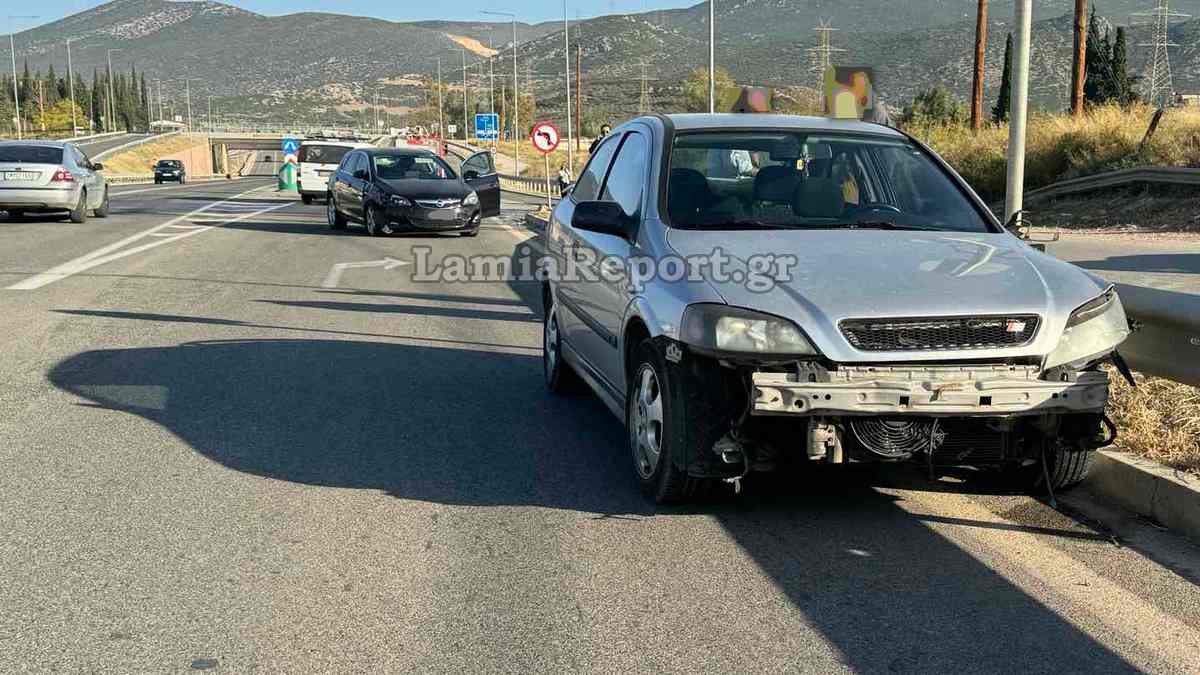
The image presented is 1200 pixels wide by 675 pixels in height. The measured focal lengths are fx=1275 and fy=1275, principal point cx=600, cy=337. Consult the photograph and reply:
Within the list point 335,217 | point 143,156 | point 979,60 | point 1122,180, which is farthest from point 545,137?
point 143,156

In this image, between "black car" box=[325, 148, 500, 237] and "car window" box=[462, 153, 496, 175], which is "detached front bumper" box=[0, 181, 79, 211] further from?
"car window" box=[462, 153, 496, 175]

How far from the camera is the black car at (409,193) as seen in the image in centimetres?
2139

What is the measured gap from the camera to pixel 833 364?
15.6 ft

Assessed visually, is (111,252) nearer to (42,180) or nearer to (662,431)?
(42,180)

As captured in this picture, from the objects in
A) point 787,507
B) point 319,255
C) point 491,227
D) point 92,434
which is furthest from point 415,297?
point 491,227

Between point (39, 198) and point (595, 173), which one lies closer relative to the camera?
point (595, 173)

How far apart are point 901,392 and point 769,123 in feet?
8.30

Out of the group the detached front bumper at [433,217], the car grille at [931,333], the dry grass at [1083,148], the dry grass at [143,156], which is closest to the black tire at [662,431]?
the car grille at [931,333]

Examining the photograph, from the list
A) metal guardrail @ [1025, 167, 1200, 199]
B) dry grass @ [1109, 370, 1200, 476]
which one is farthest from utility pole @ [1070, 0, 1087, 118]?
dry grass @ [1109, 370, 1200, 476]

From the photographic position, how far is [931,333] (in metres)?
4.82

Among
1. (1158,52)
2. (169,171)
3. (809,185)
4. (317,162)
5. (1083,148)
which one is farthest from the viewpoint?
(1158,52)

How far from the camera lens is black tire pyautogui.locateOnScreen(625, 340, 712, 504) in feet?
16.4

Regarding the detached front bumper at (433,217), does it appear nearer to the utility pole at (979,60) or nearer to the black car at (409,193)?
the black car at (409,193)

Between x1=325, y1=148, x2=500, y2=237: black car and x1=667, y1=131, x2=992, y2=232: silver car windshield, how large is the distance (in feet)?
50.2
